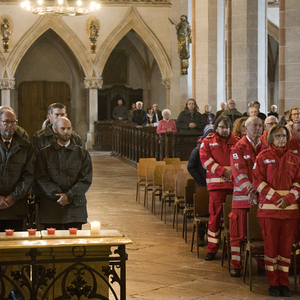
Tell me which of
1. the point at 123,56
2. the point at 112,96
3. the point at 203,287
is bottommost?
the point at 203,287

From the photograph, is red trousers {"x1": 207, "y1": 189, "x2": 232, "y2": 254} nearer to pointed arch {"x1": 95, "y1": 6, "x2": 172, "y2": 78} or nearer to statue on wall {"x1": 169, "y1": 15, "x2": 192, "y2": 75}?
statue on wall {"x1": 169, "y1": 15, "x2": 192, "y2": 75}

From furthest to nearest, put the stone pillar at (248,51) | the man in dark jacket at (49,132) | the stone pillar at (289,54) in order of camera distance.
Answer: the stone pillar at (248,51) < the stone pillar at (289,54) < the man in dark jacket at (49,132)

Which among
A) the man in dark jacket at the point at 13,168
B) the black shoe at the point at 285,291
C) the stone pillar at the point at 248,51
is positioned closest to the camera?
the black shoe at the point at 285,291

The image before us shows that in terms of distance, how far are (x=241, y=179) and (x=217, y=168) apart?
572mm

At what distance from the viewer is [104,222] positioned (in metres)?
7.91

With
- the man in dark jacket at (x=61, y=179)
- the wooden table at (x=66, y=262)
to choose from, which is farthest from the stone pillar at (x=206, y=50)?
the wooden table at (x=66, y=262)

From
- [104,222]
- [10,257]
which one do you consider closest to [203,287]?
[10,257]

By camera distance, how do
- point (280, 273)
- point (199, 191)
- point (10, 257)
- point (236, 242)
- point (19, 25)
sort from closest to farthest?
point (10, 257) < point (280, 273) < point (236, 242) < point (199, 191) < point (19, 25)

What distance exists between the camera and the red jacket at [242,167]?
5.30 m

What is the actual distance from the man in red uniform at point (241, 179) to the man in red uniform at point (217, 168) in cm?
46

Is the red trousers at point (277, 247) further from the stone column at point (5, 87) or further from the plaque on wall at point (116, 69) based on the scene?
the plaque on wall at point (116, 69)

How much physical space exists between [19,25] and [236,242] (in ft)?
56.7

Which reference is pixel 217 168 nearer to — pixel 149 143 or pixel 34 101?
pixel 149 143

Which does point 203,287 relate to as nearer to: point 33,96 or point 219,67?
point 219,67
